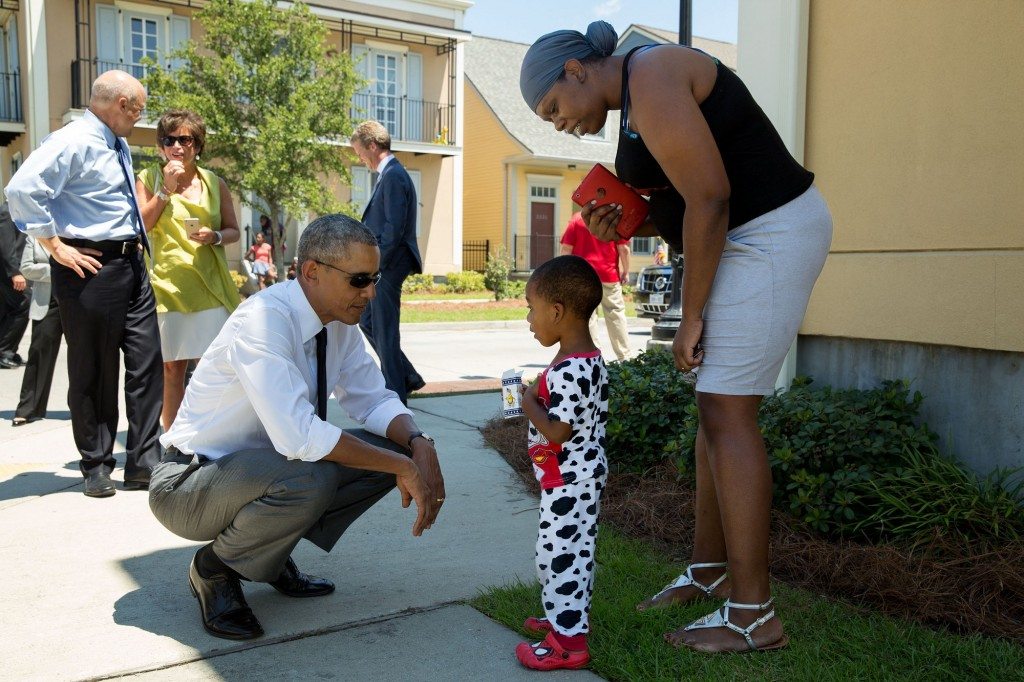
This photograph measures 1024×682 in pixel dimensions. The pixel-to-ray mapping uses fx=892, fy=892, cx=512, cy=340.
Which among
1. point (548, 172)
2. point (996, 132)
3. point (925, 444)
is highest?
point (548, 172)

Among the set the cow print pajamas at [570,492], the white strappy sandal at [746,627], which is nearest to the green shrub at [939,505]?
the white strappy sandal at [746,627]

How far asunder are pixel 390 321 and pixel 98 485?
98.5 inches

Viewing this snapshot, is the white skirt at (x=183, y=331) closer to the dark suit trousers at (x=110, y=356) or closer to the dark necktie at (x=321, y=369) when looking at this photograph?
the dark suit trousers at (x=110, y=356)

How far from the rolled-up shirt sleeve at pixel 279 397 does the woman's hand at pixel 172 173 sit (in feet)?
8.08

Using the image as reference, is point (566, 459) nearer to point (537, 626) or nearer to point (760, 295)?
point (537, 626)

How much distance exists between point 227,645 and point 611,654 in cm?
124

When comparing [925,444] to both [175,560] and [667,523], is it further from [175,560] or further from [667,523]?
[175,560]

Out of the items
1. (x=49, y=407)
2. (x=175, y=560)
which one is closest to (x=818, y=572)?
(x=175, y=560)

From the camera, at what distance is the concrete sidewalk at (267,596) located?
2.76m

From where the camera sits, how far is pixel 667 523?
397 cm

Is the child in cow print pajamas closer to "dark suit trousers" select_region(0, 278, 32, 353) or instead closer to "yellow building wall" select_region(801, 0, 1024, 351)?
"yellow building wall" select_region(801, 0, 1024, 351)

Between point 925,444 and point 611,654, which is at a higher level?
point 925,444

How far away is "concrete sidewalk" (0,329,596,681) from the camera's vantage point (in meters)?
2.76

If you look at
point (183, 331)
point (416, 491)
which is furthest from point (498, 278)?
point (416, 491)
